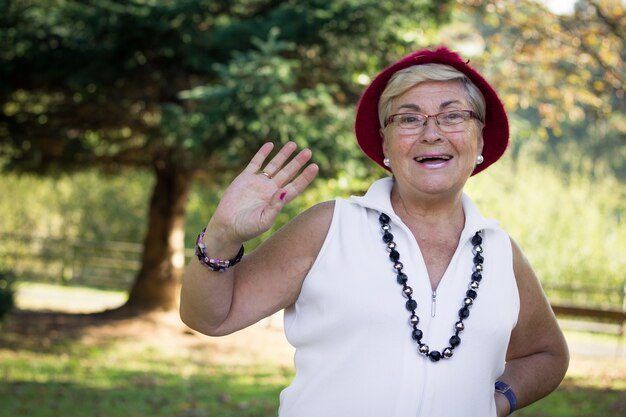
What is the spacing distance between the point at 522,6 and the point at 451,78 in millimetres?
8844

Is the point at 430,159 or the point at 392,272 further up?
the point at 430,159

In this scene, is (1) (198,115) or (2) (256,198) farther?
(1) (198,115)

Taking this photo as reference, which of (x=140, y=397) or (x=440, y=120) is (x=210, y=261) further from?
(x=140, y=397)

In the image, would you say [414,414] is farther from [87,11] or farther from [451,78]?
[87,11]

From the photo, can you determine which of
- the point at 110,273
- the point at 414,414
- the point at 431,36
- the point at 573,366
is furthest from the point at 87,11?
the point at 110,273

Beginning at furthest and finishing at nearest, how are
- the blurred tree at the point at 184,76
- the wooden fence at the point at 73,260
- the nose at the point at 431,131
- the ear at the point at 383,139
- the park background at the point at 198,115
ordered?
the wooden fence at the point at 73,260 < the blurred tree at the point at 184,76 < the park background at the point at 198,115 < the ear at the point at 383,139 < the nose at the point at 431,131

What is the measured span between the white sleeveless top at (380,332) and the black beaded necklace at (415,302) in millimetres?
14

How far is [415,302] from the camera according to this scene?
235cm

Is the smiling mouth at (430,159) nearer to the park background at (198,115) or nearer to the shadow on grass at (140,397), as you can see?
the shadow on grass at (140,397)

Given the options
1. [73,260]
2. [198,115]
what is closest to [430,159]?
[198,115]

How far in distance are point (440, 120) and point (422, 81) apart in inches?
5.0

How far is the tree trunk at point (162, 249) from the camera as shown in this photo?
12969 mm

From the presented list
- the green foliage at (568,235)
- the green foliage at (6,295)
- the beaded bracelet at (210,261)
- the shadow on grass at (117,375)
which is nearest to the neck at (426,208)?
the beaded bracelet at (210,261)

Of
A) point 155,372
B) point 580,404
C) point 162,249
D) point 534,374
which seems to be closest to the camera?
point 534,374
